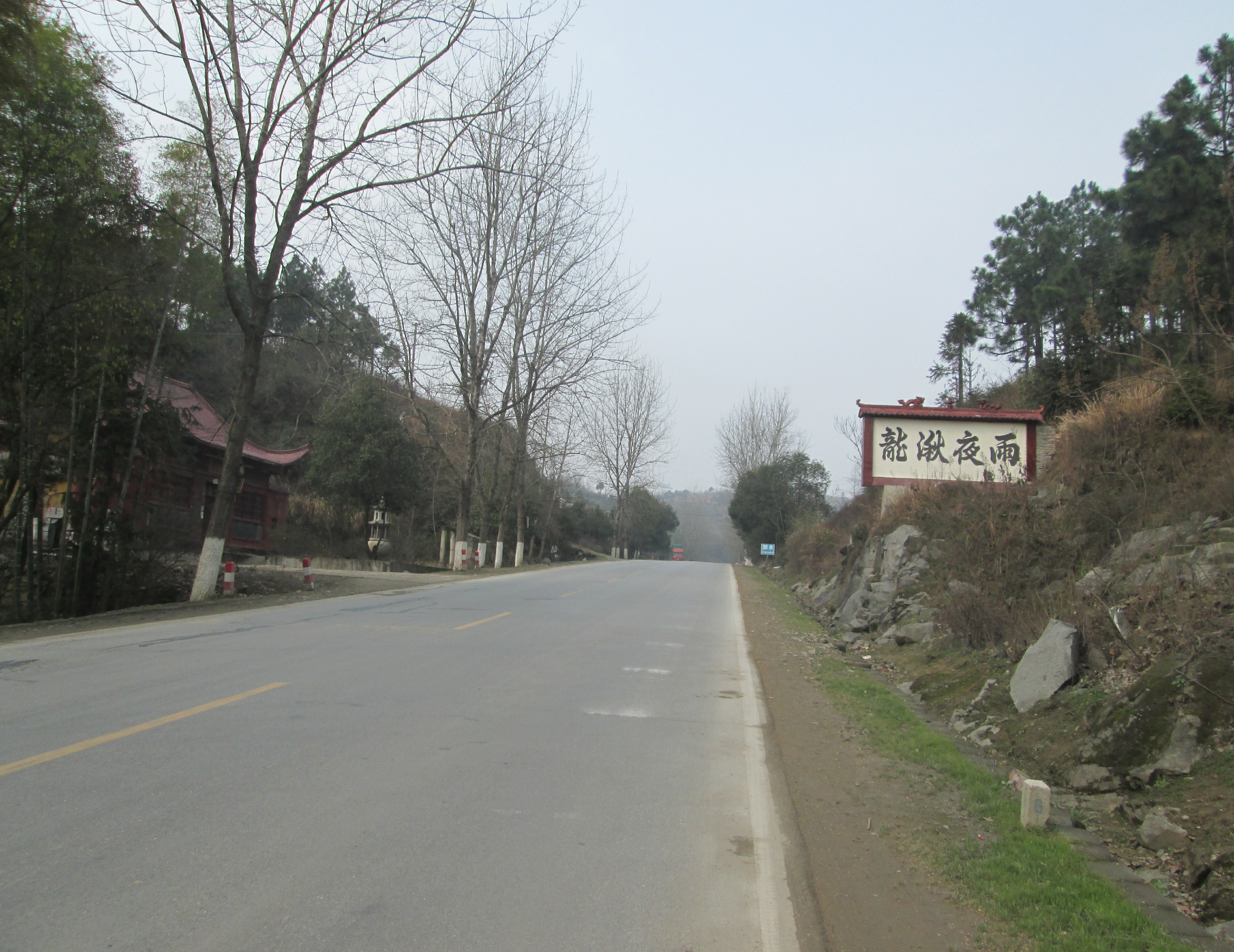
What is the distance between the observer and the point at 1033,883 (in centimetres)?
461

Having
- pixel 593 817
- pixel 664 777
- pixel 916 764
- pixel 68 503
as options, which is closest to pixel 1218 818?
pixel 916 764

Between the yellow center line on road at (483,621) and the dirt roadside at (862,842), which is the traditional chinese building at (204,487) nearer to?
the yellow center line on road at (483,621)

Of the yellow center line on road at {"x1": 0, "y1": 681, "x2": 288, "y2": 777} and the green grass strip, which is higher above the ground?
the yellow center line on road at {"x1": 0, "y1": 681, "x2": 288, "y2": 777}

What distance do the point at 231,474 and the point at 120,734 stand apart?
42.8 ft

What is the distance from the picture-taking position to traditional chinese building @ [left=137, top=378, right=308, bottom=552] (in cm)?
2178

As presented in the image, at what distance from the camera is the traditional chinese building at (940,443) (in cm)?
1912

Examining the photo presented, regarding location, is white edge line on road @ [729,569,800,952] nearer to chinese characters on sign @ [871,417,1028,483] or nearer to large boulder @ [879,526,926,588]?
large boulder @ [879,526,926,588]

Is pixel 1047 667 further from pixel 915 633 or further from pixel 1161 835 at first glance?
pixel 915 633

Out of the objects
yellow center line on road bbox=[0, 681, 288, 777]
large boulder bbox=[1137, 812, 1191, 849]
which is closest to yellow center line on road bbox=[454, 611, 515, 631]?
yellow center line on road bbox=[0, 681, 288, 777]

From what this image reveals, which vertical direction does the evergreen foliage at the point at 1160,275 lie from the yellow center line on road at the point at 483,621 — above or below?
above

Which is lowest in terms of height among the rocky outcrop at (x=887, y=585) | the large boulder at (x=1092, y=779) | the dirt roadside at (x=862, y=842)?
the dirt roadside at (x=862, y=842)

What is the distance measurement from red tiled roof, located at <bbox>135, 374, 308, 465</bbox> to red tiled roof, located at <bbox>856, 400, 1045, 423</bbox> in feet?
48.1

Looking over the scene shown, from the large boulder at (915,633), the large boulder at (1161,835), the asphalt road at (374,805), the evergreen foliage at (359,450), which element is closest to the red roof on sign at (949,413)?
the large boulder at (915,633)

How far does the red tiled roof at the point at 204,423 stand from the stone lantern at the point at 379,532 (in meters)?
4.10
